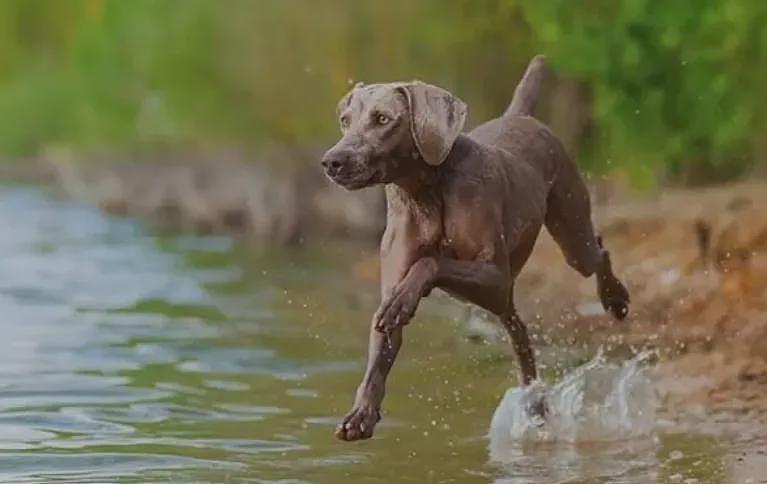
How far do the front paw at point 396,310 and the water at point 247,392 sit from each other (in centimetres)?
107

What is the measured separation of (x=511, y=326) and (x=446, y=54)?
1091cm

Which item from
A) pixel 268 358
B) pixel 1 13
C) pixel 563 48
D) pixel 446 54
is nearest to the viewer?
pixel 268 358

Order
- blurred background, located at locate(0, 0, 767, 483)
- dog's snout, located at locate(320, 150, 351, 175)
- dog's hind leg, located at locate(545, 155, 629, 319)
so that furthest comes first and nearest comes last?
dog's hind leg, located at locate(545, 155, 629, 319) < blurred background, located at locate(0, 0, 767, 483) < dog's snout, located at locate(320, 150, 351, 175)

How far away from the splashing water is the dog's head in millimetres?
1774

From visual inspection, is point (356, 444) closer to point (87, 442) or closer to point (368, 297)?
point (87, 442)

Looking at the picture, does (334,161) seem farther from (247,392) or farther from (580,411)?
(247,392)

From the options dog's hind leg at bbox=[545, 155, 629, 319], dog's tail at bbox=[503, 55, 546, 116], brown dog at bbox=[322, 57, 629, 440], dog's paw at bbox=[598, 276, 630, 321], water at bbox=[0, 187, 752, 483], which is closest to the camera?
brown dog at bbox=[322, 57, 629, 440]

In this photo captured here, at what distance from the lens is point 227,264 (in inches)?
785

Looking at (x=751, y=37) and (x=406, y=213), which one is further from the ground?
(x=751, y=37)

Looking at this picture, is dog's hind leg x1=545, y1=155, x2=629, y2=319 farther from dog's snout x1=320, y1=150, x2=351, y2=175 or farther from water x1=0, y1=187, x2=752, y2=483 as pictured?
dog's snout x1=320, y1=150, x2=351, y2=175

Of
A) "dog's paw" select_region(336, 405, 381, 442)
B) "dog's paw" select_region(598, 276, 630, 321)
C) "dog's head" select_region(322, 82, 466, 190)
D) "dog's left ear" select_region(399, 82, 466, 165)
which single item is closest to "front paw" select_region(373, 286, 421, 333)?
"dog's paw" select_region(336, 405, 381, 442)

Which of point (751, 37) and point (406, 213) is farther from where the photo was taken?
point (751, 37)

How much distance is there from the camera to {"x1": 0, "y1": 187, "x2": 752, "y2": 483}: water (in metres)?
7.70

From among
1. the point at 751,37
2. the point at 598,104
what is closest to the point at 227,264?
the point at 598,104
